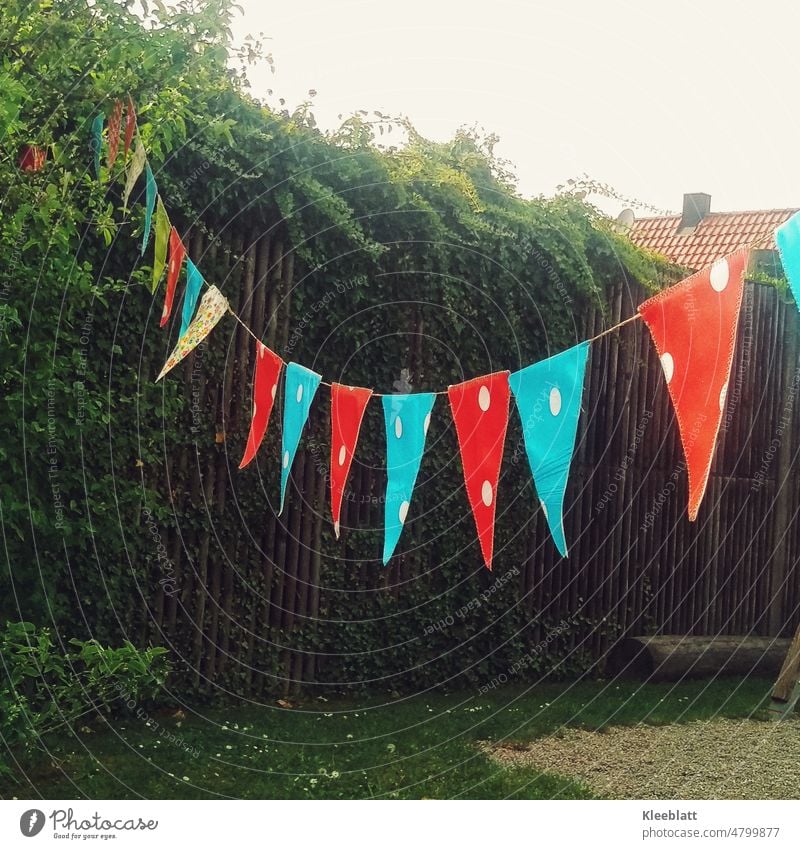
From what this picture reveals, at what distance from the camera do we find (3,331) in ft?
9.16

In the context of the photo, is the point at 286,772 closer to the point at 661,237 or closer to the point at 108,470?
the point at 108,470

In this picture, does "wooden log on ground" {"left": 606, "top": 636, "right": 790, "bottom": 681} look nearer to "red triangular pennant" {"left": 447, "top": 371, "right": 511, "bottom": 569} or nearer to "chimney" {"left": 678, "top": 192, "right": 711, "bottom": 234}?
"red triangular pennant" {"left": 447, "top": 371, "right": 511, "bottom": 569}

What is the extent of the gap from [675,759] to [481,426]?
161cm

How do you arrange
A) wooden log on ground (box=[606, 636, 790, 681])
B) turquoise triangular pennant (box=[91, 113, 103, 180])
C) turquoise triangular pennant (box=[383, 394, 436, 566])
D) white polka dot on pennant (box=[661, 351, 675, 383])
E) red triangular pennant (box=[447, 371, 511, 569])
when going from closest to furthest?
white polka dot on pennant (box=[661, 351, 675, 383]), turquoise triangular pennant (box=[91, 113, 103, 180]), red triangular pennant (box=[447, 371, 511, 569]), turquoise triangular pennant (box=[383, 394, 436, 566]), wooden log on ground (box=[606, 636, 790, 681])

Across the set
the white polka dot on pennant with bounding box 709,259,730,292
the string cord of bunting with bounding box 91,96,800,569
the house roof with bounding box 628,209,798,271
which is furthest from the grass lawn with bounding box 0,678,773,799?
the house roof with bounding box 628,209,798,271

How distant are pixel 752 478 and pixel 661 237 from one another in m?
4.51

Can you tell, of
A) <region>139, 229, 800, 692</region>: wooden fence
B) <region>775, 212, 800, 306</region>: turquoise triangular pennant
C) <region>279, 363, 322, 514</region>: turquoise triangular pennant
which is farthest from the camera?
<region>139, 229, 800, 692</region>: wooden fence

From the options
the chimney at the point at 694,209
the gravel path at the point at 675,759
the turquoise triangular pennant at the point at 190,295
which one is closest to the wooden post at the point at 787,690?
the gravel path at the point at 675,759

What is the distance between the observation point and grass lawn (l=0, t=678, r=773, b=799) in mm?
3086

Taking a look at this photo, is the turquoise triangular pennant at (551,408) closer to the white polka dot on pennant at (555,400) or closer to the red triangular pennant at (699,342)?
the white polka dot on pennant at (555,400)

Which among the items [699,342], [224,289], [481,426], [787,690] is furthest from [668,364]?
[787,690]

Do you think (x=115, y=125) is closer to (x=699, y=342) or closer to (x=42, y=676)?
(x=42, y=676)

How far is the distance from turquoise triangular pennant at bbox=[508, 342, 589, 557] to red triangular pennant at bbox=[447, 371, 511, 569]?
95mm

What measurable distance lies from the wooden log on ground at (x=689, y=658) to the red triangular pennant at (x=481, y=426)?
2351mm
